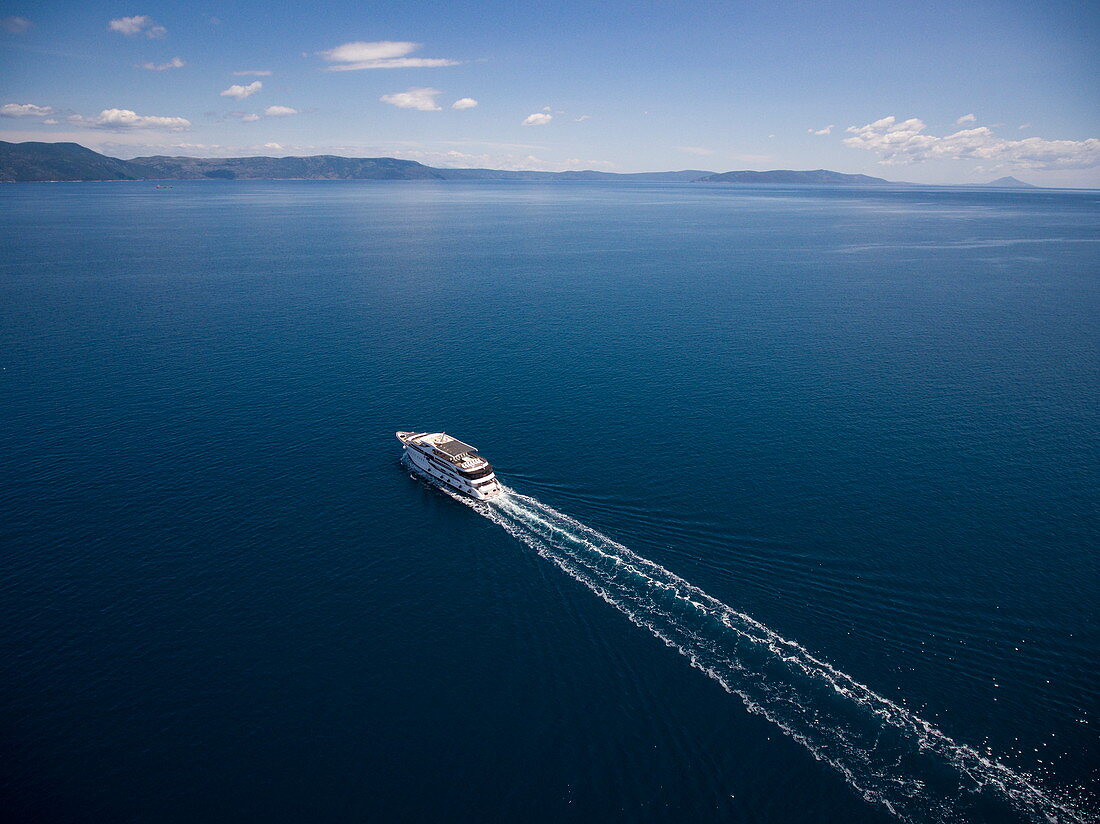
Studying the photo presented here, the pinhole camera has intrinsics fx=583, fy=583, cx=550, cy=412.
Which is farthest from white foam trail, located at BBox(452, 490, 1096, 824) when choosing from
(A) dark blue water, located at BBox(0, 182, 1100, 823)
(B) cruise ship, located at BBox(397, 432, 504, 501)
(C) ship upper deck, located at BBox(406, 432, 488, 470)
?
(C) ship upper deck, located at BBox(406, 432, 488, 470)

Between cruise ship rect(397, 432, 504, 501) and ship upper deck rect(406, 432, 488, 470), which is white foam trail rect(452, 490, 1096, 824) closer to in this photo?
cruise ship rect(397, 432, 504, 501)

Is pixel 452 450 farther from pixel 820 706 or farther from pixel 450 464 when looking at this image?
pixel 820 706

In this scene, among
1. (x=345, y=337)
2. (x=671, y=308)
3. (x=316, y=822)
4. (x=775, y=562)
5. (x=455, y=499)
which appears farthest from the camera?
(x=671, y=308)

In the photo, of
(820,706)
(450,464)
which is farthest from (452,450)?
(820,706)

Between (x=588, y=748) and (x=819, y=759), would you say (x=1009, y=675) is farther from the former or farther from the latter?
(x=588, y=748)

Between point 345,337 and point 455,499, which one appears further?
point 345,337

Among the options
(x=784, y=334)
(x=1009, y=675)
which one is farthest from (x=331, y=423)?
(x=784, y=334)

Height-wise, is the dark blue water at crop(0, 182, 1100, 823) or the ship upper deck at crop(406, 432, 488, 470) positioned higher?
the ship upper deck at crop(406, 432, 488, 470)
